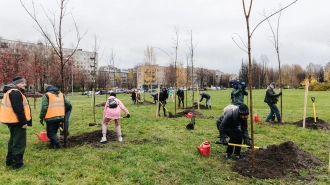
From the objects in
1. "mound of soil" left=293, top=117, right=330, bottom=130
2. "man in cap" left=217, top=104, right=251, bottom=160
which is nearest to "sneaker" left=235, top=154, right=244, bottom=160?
"man in cap" left=217, top=104, right=251, bottom=160

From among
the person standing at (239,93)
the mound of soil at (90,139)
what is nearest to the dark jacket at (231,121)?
the mound of soil at (90,139)

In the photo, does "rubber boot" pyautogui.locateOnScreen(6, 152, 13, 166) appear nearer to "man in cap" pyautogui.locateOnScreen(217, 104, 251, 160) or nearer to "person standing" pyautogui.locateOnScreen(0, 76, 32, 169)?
"person standing" pyautogui.locateOnScreen(0, 76, 32, 169)

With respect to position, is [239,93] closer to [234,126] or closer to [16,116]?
[234,126]

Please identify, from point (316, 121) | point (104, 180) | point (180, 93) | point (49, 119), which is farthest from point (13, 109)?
point (180, 93)

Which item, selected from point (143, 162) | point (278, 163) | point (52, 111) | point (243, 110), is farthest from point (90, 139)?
point (278, 163)

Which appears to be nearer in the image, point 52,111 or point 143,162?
point 143,162

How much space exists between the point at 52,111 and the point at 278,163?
18.9ft

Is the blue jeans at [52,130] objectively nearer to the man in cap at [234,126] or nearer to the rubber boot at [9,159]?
the rubber boot at [9,159]

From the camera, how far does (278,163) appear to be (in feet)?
17.1

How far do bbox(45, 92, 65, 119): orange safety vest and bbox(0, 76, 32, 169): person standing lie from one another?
120 cm

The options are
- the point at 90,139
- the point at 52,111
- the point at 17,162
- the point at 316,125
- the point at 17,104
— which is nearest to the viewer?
the point at 17,104

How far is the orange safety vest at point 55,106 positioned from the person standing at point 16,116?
1201mm

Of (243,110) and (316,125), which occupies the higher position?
(243,110)

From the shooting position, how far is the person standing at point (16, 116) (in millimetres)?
4941
